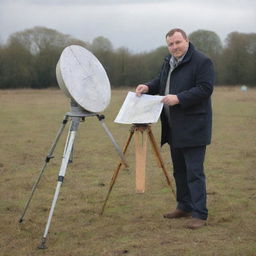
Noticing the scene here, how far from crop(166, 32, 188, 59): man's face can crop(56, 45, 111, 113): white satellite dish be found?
900mm

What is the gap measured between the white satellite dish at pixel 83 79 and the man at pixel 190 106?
0.52m

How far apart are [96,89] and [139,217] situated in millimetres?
→ 1848

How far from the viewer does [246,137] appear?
1438 centimetres

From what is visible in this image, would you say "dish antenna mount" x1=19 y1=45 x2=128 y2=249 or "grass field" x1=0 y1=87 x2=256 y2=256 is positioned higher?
"dish antenna mount" x1=19 y1=45 x2=128 y2=249

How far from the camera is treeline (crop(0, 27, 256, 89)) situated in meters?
49.5

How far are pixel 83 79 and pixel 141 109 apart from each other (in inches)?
32.1

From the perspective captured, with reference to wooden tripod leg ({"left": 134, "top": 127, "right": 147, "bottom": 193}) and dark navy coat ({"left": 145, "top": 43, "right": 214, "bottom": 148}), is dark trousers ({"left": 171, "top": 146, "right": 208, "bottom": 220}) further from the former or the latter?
wooden tripod leg ({"left": 134, "top": 127, "right": 147, "bottom": 193})

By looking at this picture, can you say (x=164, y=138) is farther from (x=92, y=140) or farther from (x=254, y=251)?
(x=92, y=140)

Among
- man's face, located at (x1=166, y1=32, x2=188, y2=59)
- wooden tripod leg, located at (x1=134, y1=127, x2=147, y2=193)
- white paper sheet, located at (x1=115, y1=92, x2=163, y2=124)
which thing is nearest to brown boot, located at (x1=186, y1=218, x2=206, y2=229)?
wooden tripod leg, located at (x1=134, y1=127, x2=147, y2=193)

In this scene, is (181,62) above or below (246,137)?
above

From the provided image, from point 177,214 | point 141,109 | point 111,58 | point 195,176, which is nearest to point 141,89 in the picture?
point 141,109

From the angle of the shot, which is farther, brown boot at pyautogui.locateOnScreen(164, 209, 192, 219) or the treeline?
the treeline

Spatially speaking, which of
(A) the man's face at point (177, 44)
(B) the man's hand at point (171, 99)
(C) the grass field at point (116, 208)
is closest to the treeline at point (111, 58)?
(C) the grass field at point (116, 208)

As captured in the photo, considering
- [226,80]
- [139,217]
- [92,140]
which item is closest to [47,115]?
[92,140]
